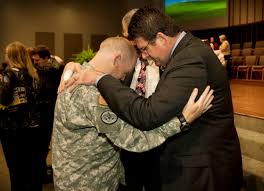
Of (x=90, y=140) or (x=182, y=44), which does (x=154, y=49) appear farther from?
(x=90, y=140)

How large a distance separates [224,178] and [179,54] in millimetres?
541

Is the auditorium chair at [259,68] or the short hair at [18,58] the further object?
the auditorium chair at [259,68]

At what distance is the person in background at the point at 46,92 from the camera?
331cm

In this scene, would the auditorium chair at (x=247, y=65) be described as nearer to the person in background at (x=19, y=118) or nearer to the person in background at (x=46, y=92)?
the person in background at (x=46, y=92)

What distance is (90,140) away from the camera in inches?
61.4

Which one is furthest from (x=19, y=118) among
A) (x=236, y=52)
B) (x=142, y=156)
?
(x=236, y=52)

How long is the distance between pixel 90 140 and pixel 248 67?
8710 millimetres

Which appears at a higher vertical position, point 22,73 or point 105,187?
point 22,73

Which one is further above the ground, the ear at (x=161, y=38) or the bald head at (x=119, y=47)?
the ear at (x=161, y=38)

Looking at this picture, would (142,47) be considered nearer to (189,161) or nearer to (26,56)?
(189,161)

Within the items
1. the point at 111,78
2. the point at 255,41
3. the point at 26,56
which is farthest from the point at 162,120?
the point at 255,41

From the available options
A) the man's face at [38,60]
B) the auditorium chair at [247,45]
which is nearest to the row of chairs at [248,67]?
the auditorium chair at [247,45]

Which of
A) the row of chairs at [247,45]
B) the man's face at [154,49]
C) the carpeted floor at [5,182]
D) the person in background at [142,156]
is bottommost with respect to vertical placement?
the carpeted floor at [5,182]

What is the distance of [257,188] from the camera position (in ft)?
9.50
